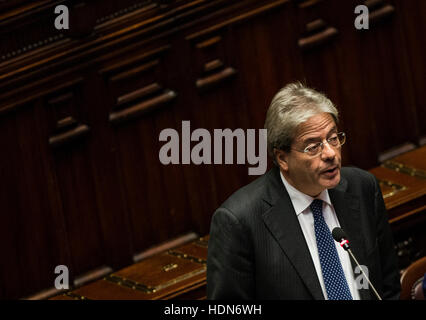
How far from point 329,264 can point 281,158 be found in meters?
0.24

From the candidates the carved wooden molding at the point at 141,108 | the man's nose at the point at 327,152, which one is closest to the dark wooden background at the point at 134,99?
the carved wooden molding at the point at 141,108

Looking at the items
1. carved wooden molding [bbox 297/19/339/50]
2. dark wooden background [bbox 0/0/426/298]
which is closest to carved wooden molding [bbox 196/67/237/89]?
dark wooden background [bbox 0/0/426/298]

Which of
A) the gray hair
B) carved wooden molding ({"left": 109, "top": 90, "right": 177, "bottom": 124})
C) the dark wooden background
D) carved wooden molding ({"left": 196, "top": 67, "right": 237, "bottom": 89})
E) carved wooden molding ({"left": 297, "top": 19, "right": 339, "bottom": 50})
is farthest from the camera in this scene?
carved wooden molding ({"left": 297, "top": 19, "right": 339, "bottom": 50})

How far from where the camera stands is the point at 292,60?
329 centimetres

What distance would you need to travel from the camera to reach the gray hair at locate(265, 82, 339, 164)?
2.08 meters

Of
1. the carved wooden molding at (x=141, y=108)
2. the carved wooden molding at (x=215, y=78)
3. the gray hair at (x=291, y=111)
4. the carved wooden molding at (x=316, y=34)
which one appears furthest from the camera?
the carved wooden molding at (x=316, y=34)

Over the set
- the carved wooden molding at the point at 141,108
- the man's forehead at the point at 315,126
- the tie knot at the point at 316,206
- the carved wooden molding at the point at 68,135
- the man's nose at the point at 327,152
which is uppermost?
the carved wooden molding at the point at 141,108

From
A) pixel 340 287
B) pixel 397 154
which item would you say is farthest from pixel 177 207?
pixel 340 287

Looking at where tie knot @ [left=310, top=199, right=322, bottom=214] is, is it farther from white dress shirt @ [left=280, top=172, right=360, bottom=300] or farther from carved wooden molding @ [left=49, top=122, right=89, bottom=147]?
carved wooden molding @ [left=49, top=122, right=89, bottom=147]

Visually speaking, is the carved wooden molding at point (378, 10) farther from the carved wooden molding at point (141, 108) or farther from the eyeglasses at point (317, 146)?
the eyeglasses at point (317, 146)

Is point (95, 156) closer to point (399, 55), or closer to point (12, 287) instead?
point (12, 287)

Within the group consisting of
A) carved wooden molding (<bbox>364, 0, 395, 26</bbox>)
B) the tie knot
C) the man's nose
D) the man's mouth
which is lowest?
the tie knot

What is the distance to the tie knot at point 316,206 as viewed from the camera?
2.16 m

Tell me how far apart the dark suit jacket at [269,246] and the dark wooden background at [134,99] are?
0.97m
